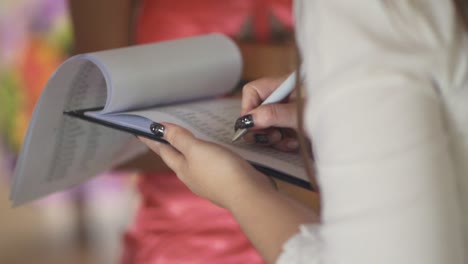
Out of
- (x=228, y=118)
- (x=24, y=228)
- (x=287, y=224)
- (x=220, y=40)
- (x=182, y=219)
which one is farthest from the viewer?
(x=24, y=228)

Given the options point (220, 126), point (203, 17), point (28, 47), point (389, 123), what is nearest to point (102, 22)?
point (203, 17)

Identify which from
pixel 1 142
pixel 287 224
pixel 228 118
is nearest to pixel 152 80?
pixel 228 118

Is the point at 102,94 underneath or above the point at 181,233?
above

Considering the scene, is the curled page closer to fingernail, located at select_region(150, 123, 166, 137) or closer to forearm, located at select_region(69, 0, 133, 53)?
fingernail, located at select_region(150, 123, 166, 137)

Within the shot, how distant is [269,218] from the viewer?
23.0 inches

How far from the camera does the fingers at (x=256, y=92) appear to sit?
0.74 meters

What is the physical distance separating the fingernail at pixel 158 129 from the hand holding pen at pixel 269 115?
83 mm

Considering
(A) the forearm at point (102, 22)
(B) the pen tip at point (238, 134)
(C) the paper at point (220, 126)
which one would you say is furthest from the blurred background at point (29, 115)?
(B) the pen tip at point (238, 134)

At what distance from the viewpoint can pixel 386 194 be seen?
18.4 inches

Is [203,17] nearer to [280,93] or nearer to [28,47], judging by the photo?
[28,47]

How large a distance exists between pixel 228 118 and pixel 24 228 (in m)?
1.09

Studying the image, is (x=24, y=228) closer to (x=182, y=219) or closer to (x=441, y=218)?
(x=182, y=219)

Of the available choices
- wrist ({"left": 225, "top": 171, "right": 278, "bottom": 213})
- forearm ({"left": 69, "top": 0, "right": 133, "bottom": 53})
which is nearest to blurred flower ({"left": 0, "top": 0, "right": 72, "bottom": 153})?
forearm ({"left": 69, "top": 0, "right": 133, "bottom": 53})

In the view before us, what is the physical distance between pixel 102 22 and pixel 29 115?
0.42m
